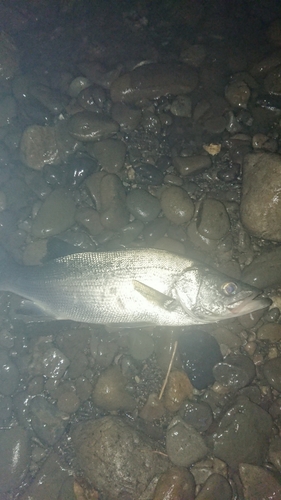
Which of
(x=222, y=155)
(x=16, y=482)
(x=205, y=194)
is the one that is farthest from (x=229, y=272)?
(x=16, y=482)

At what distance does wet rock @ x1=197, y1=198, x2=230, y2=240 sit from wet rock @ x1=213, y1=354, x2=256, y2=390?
6.06ft

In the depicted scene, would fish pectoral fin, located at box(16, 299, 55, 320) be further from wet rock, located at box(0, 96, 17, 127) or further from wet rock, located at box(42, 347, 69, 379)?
wet rock, located at box(0, 96, 17, 127)

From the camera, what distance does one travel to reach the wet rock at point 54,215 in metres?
4.80

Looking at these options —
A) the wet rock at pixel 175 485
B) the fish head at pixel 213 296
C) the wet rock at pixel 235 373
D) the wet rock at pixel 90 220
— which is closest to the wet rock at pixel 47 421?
the wet rock at pixel 175 485

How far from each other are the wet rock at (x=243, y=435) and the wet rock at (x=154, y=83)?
495 centimetres

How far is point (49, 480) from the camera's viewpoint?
416cm

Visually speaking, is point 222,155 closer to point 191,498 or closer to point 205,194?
point 205,194

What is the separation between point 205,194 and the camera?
4.82 metres

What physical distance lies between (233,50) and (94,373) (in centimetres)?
585

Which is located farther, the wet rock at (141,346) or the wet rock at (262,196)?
the wet rock at (141,346)

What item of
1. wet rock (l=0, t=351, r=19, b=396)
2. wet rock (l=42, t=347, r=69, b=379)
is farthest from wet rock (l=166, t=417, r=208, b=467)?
wet rock (l=0, t=351, r=19, b=396)

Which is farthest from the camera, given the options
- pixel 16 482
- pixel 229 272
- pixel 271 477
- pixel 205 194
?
pixel 205 194

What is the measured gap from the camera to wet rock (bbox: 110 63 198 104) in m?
4.98

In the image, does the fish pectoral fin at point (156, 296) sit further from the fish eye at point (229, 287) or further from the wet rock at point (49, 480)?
the wet rock at point (49, 480)
